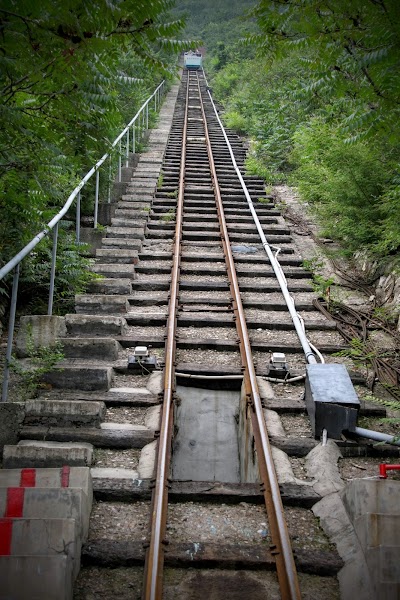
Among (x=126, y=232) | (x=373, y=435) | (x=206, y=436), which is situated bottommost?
(x=206, y=436)

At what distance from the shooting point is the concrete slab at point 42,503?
11.6 feet

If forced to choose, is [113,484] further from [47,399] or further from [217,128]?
[217,128]

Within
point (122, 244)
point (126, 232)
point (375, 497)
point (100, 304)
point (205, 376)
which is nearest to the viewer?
point (375, 497)

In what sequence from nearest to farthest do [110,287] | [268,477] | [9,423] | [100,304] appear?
[268,477] < [9,423] < [100,304] < [110,287]

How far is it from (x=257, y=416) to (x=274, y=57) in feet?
10.3

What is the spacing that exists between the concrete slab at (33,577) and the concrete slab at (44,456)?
1.27 metres

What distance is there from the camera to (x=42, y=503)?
358 cm

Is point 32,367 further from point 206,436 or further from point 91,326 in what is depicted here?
point 206,436

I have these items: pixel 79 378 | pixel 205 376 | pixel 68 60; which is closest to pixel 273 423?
pixel 205 376

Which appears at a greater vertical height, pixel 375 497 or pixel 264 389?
pixel 264 389

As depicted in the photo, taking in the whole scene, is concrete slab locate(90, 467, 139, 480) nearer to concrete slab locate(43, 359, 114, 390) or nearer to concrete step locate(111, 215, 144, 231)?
concrete slab locate(43, 359, 114, 390)

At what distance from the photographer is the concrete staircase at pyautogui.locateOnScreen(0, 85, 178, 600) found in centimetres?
310

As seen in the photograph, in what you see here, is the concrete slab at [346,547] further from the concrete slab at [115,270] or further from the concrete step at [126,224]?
the concrete step at [126,224]

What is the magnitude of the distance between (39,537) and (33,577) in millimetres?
285
